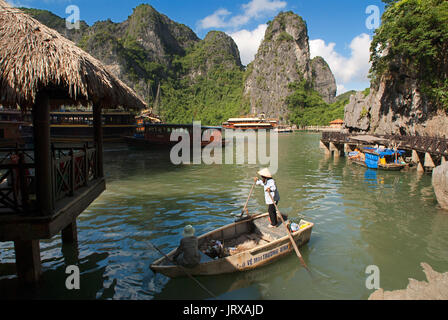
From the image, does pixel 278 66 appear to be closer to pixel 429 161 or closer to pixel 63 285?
pixel 429 161

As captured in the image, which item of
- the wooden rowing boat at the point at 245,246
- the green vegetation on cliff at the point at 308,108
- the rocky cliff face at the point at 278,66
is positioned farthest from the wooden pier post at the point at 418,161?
the rocky cliff face at the point at 278,66

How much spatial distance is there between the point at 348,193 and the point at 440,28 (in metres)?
19.3

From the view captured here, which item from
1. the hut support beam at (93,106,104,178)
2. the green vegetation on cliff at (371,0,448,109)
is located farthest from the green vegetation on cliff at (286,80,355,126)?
the hut support beam at (93,106,104,178)

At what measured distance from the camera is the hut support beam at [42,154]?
5.03 m

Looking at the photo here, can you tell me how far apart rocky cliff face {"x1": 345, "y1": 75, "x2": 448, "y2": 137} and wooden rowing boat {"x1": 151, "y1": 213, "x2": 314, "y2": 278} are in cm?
2383

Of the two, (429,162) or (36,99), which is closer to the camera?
(36,99)

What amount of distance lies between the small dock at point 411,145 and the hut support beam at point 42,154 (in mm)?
18670

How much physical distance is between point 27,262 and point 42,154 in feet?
7.83

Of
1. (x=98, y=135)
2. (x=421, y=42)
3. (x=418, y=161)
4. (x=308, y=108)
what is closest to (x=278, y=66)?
(x=308, y=108)

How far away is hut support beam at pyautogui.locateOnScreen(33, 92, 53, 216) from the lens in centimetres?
503

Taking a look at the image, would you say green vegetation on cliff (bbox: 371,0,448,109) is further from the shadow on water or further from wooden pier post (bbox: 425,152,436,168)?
the shadow on water

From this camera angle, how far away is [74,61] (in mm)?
5379

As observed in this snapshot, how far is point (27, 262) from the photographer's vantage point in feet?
18.9

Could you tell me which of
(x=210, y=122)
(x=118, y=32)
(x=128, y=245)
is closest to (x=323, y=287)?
(x=128, y=245)
